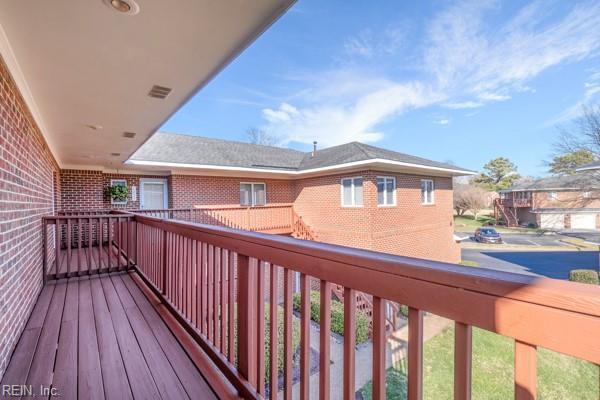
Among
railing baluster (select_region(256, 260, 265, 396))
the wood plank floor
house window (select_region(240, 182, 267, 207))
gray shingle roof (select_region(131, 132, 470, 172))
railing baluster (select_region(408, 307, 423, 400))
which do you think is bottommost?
the wood plank floor

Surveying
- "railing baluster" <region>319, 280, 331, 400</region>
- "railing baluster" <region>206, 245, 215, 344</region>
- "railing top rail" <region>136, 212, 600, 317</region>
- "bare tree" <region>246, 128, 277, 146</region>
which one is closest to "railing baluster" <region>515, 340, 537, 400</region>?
"railing top rail" <region>136, 212, 600, 317</region>

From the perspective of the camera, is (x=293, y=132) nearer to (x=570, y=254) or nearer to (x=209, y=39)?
(x=570, y=254)

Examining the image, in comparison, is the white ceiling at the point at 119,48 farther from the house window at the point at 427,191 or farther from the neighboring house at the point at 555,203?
the neighboring house at the point at 555,203

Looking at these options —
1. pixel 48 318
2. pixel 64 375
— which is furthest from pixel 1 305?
pixel 48 318

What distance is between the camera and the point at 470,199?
1192 inches

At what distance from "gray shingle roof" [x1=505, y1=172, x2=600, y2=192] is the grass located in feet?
12.9

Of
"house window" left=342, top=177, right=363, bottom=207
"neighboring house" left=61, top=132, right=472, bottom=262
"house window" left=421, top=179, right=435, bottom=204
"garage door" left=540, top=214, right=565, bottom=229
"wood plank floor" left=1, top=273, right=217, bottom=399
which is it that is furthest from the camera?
"garage door" left=540, top=214, right=565, bottom=229

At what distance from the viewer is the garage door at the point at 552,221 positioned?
80.0 feet

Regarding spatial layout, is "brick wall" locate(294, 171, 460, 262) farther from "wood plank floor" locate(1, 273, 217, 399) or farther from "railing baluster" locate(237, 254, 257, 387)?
"railing baluster" locate(237, 254, 257, 387)

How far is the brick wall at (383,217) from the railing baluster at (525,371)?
8.90m

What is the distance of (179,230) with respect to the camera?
2.70 meters

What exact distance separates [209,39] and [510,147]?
4253 cm

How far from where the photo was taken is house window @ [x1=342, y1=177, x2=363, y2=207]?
394 inches

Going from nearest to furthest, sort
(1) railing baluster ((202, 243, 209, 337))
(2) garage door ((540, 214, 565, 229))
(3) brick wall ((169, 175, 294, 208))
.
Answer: (1) railing baluster ((202, 243, 209, 337)) → (3) brick wall ((169, 175, 294, 208)) → (2) garage door ((540, 214, 565, 229))
